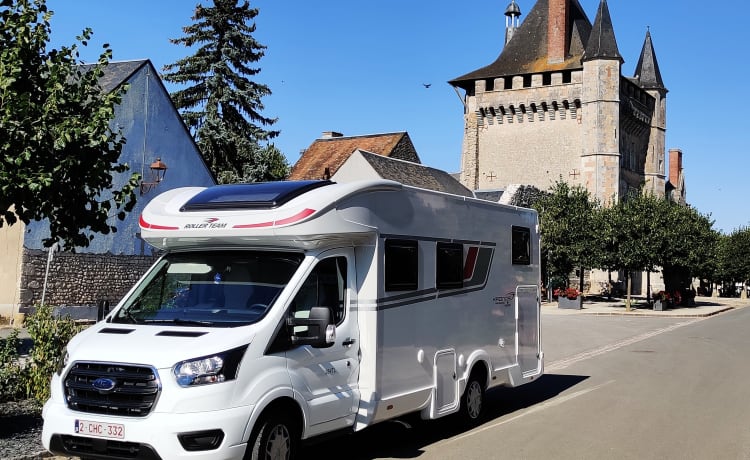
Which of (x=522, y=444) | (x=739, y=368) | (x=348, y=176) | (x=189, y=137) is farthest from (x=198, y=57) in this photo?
(x=522, y=444)

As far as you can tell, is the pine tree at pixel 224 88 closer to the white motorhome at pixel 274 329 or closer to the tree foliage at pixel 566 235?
the tree foliage at pixel 566 235

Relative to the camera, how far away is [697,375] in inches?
584

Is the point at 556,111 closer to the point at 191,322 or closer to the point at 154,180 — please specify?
the point at 154,180

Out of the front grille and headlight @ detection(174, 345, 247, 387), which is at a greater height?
headlight @ detection(174, 345, 247, 387)

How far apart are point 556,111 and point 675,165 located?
3963 cm

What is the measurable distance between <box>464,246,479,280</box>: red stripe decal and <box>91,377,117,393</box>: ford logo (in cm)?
489

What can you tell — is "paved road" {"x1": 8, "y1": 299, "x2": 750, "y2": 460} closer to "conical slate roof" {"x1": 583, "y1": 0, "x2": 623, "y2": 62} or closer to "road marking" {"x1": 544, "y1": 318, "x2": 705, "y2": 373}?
"road marking" {"x1": 544, "y1": 318, "x2": 705, "y2": 373}

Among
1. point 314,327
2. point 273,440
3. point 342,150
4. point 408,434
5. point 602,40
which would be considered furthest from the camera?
point 602,40

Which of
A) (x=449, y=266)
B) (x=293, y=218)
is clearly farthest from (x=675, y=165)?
(x=293, y=218)

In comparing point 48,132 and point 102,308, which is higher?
point 48,132

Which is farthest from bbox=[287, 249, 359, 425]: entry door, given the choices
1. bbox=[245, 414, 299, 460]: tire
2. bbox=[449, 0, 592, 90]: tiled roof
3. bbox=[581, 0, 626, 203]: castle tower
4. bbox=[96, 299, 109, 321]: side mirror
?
bbox=[449, 0, 592, 90]: tiled roof

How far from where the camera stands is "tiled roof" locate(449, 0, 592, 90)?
64.9 metres

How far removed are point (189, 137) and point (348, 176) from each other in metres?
12.0

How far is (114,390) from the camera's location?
5953mm
